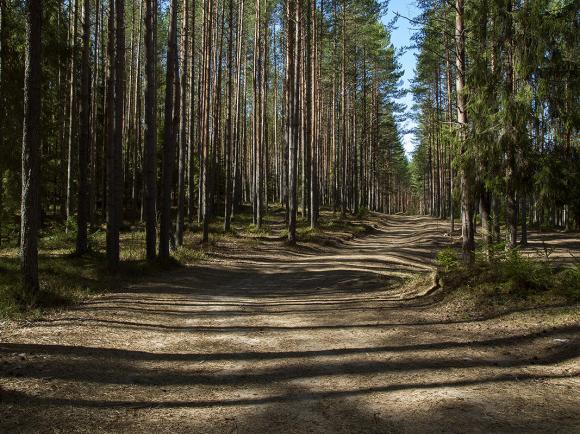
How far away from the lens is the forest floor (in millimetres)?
4020

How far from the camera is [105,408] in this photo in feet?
14.0

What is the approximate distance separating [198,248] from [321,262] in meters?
4.97

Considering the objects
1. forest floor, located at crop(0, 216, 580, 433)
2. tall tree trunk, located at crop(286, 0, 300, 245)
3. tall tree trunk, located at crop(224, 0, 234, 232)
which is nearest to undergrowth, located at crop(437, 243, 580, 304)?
forest floor, located at crop(0, 216, 580, 433)

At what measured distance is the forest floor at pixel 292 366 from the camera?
4.02 metres

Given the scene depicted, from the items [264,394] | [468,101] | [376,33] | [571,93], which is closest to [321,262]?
[468,101]

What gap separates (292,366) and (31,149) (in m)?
5.97

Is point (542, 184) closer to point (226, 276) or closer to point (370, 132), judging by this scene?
point (226, 276)

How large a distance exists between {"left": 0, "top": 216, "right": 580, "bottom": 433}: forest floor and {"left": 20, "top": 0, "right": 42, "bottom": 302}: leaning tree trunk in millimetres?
1076

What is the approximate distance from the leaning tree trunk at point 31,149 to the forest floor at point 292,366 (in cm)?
108

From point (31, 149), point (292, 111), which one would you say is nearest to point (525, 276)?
point (31, 149)

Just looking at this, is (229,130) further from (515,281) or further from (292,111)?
(515,281)

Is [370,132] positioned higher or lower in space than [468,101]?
higher

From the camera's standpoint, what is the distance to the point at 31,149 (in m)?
8.22

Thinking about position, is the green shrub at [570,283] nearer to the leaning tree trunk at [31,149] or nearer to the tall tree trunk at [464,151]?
the tall tree trunk at [464,151]
